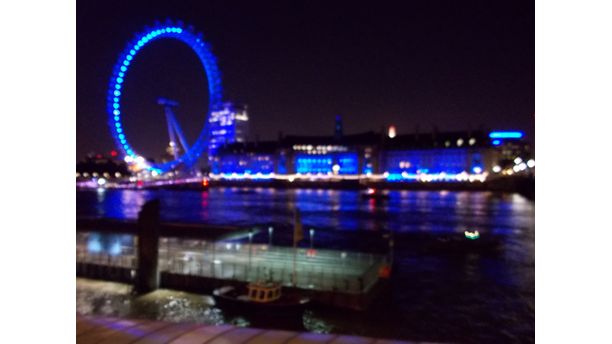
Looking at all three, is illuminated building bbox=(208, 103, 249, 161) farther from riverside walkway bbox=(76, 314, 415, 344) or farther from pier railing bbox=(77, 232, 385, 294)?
riverside walkway bbox=(76, 314, 415, 344)

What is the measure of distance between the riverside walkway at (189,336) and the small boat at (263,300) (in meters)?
6.48

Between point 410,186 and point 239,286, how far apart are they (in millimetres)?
51470

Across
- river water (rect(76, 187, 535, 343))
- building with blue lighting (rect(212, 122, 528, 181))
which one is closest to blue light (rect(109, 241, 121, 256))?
river water (rect(76, 187, 535, 343))

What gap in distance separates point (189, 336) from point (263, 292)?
6876 millimetres

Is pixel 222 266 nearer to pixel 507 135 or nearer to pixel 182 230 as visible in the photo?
pixel 182 230

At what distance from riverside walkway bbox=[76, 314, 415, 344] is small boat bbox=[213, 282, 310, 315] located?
6480 millimetres

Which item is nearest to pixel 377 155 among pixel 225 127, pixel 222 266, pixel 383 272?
pixel 225 127

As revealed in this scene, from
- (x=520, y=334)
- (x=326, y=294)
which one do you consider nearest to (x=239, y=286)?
(x=326, y=294)

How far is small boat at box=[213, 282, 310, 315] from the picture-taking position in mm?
8602

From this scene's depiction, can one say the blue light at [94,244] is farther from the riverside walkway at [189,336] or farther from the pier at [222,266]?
the riverside walkway at [189,336]

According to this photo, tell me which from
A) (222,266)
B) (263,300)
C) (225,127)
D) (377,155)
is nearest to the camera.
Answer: (263,300)

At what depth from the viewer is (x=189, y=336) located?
2066 mm
